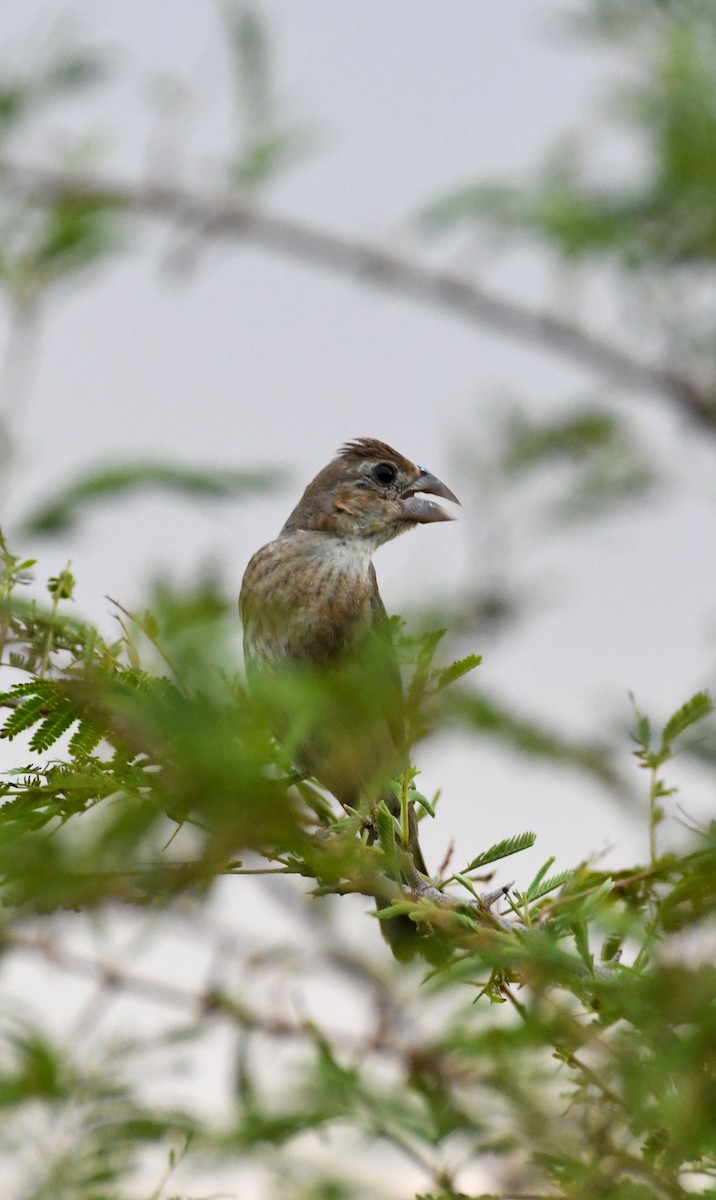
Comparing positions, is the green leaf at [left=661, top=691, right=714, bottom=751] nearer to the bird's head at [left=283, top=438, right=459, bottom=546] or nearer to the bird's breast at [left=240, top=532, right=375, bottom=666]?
the bird's breast at [left=240, top=532, right=375, bottom=666]

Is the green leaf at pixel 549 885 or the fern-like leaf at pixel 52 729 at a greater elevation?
the fern-like leaf at pixel 52 729

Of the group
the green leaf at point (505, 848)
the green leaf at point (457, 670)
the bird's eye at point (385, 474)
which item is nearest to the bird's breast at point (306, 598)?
the bird's eye at point (385, 474)

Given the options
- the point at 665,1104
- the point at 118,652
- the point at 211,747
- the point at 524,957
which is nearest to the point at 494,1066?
the point at 524,957

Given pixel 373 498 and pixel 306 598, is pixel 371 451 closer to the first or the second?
pixel 373 498

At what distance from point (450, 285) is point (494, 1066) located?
2227 millimetres

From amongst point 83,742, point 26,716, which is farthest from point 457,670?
point 26,716

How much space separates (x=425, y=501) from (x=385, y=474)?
0.23m

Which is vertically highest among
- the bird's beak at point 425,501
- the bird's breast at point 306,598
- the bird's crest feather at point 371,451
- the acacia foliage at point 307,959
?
the bird's crest feather at point 371,451

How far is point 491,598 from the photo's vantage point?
9.62ft

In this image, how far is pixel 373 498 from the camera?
6512 mm

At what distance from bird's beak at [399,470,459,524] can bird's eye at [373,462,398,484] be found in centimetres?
10

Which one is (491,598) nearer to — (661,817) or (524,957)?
(661,817)

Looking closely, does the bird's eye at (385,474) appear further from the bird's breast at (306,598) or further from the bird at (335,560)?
the bird's breast at (306,598)

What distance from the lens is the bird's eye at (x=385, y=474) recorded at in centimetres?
655
